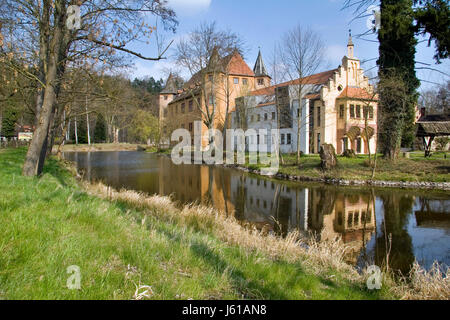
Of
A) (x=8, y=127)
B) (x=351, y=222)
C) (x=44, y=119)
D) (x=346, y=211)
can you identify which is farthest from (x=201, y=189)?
(x=8, y=127)

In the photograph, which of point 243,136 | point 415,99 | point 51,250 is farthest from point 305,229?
point 243,136

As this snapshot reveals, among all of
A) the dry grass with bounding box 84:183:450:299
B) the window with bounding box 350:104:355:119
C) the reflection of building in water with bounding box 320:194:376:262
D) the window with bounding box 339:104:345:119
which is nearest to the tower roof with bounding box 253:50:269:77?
the window with bounding box 339:104:345:119

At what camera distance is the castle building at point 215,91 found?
33.3 meters

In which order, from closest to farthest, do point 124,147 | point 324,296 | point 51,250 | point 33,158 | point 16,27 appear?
point 51,250, point 324,296, point 33,158, point 16,27, point 124,147

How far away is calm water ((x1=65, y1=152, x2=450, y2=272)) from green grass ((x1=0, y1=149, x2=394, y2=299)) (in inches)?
148

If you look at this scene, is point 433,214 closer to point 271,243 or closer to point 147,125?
point 271,243

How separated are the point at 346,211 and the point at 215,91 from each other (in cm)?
2577

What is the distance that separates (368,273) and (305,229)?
4.76m

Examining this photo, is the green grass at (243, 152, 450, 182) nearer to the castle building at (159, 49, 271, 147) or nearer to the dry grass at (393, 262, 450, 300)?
the castle building at (159, 49, 271, 147)

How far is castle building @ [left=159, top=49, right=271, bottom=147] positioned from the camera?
33.3 m

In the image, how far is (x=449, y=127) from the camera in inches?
976

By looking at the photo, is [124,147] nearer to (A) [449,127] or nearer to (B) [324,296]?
(A) [449,127]

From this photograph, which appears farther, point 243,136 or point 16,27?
point 243,136

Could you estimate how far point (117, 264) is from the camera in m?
3.38
